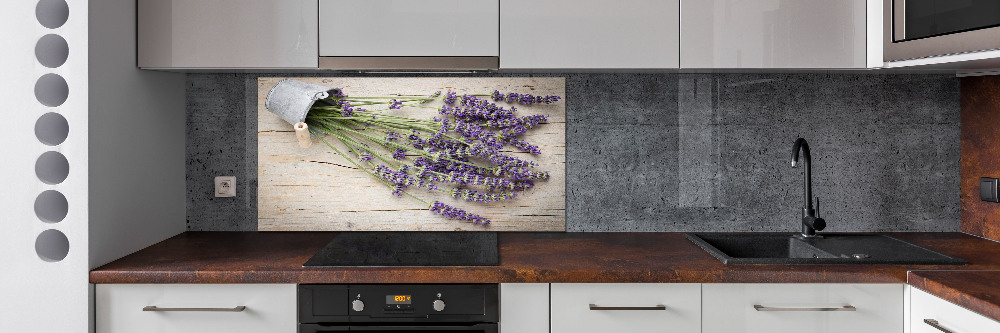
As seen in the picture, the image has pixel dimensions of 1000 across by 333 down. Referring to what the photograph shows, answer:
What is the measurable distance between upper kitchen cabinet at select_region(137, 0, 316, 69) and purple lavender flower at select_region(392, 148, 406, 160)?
19.4 inches

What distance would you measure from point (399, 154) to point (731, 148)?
3.76ft

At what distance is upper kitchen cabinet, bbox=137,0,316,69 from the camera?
1.93m

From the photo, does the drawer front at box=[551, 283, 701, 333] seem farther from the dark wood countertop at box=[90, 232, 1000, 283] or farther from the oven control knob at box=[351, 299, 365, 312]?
the oven control knob at box=[351, 299, 365, 312]

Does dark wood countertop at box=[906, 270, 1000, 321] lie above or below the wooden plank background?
below

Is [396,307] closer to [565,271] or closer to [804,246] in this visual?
[565,271]

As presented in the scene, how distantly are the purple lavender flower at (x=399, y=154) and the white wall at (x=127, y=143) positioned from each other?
0.73 metres

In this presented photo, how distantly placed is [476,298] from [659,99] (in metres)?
1.03

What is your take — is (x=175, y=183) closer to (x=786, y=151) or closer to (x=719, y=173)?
(x=719, y=173)

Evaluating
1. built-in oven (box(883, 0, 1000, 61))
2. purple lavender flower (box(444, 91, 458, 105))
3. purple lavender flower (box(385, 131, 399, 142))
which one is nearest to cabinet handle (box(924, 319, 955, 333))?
built-in oven (box(883, 0, 1000, 61))

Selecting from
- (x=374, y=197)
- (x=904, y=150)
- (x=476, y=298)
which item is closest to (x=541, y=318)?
(x=476, y=298)

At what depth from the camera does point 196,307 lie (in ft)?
5.54
